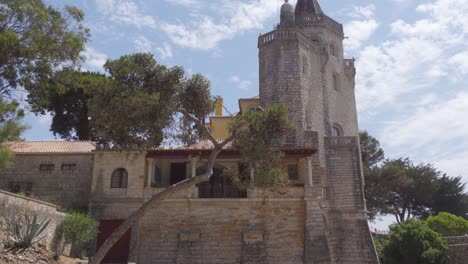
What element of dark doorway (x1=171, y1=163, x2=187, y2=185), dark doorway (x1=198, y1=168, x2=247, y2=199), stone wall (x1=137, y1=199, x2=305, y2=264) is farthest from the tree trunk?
dark doorway (x1=171, y1=163, x2=187, y2=185)

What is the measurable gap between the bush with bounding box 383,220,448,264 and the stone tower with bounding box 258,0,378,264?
1.25 metres

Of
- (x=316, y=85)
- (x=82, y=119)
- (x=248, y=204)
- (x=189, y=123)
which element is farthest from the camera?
(x=82, y=119)

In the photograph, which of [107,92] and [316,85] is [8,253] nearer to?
[107,92]

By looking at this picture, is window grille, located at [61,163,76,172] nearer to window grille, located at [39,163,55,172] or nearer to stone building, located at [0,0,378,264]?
window grille, located at [39,163,55,172]

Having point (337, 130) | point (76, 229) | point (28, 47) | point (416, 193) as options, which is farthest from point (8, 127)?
point (416, 193)

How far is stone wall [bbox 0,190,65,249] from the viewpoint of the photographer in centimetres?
→ 1833

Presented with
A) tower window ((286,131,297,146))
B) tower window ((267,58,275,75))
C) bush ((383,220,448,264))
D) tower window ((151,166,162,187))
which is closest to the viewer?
bush ((383,220,448,264))

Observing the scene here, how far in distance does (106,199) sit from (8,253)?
29.0 feet

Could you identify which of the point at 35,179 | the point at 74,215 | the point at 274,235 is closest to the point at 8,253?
the point at 74,215

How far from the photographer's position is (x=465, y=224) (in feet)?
115

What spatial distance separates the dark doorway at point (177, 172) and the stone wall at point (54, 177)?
4.70 m

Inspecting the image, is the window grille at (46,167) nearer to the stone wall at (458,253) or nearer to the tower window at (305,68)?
the tower window at (305,68)

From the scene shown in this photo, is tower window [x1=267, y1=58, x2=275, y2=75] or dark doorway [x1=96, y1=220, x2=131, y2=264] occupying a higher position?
tower window [x1=267, y1=58, x2=275, y2=75]

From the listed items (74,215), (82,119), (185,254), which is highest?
(82,119)
